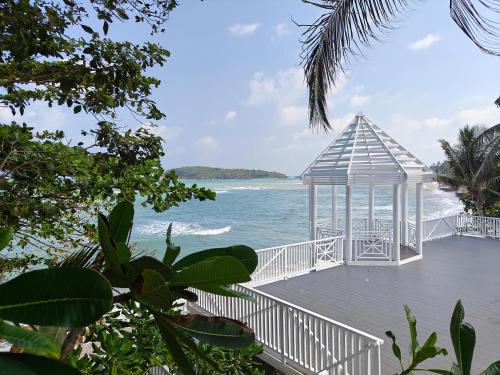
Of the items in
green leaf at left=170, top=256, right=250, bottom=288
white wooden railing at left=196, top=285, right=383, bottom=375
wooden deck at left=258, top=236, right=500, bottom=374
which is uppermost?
green leaf at left=170, top=256, right=250, bottom=288

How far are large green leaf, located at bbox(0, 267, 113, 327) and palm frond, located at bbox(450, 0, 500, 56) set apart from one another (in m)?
3.89

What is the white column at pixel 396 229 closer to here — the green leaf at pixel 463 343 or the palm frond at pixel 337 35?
A: the palm frond at pixel 337 35

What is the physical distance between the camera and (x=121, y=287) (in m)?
0.66

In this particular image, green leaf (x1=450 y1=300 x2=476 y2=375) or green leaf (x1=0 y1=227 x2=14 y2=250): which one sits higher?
green leaf (x1=0 y1=227 x2=14 y2=250)

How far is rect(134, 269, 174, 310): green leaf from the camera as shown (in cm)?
55

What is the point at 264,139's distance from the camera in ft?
45.3

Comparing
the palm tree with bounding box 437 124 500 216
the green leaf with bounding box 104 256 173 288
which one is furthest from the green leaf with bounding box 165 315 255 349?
the palm tree with bounding box 437 124 500 216

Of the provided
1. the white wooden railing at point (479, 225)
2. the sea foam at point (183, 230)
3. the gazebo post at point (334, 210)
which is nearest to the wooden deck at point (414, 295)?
the gazebo post at point (334, 210)

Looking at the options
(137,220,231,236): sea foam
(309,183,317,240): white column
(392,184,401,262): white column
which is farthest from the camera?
(137,220,231,236): sea foam

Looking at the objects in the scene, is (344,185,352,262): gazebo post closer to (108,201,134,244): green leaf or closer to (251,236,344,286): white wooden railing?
(251,236,344,286): white wooden railing

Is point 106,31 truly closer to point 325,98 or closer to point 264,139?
point 325,98

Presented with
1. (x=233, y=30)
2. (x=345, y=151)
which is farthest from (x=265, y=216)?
(x=233, y=30)

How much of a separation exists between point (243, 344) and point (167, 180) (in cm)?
230

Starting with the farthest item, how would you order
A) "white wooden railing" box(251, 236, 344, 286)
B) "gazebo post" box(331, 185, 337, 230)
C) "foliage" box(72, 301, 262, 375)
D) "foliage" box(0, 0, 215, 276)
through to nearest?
"gazebo post" box(331, 185, 337, 230), "white wooden railing" box(251, 236, 344, 286), "foliage" box(0, 0, 215, 276), "foliage" box(72, 301, 262, 375)
